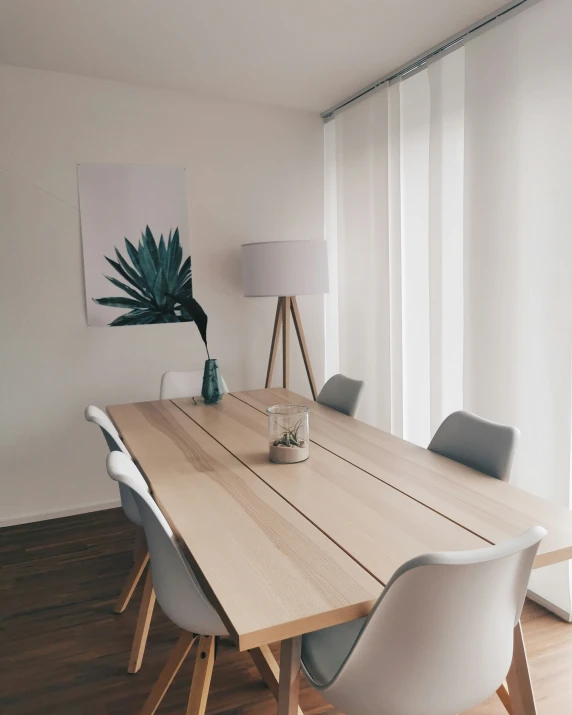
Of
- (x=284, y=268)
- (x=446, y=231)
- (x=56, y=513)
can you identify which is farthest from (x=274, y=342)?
(x=56, y=513)

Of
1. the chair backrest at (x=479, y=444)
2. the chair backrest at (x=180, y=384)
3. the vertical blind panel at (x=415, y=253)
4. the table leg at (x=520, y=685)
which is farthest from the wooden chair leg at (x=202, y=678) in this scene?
the vertical blind panel at (x=415, y=253)

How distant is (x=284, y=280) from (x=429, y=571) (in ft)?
8.53

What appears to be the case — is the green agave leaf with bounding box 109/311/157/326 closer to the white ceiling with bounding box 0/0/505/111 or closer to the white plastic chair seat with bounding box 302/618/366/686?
the white ceiling with bounding box 0/0/505/111

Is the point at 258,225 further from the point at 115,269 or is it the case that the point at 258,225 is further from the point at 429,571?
the point at 429,571

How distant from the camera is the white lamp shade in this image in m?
3.57

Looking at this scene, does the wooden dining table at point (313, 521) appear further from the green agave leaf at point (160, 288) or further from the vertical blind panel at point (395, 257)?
the green agave leaf at point (160, 288)

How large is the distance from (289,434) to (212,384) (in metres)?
0.99

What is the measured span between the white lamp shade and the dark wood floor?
167 cm

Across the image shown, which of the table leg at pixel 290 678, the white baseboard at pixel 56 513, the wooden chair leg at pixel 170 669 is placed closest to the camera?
the table leg at pixel 290 678

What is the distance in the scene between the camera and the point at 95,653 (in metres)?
2.35

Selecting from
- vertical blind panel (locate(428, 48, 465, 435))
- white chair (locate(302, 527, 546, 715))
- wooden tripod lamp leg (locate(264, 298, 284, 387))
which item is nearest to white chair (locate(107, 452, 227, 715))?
white chair (locate(302, 527, 546, 715))

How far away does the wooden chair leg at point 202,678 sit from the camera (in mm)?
1707

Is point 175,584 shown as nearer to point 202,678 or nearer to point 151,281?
point 202,678

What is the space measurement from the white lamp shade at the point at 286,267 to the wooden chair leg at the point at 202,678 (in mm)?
2204
